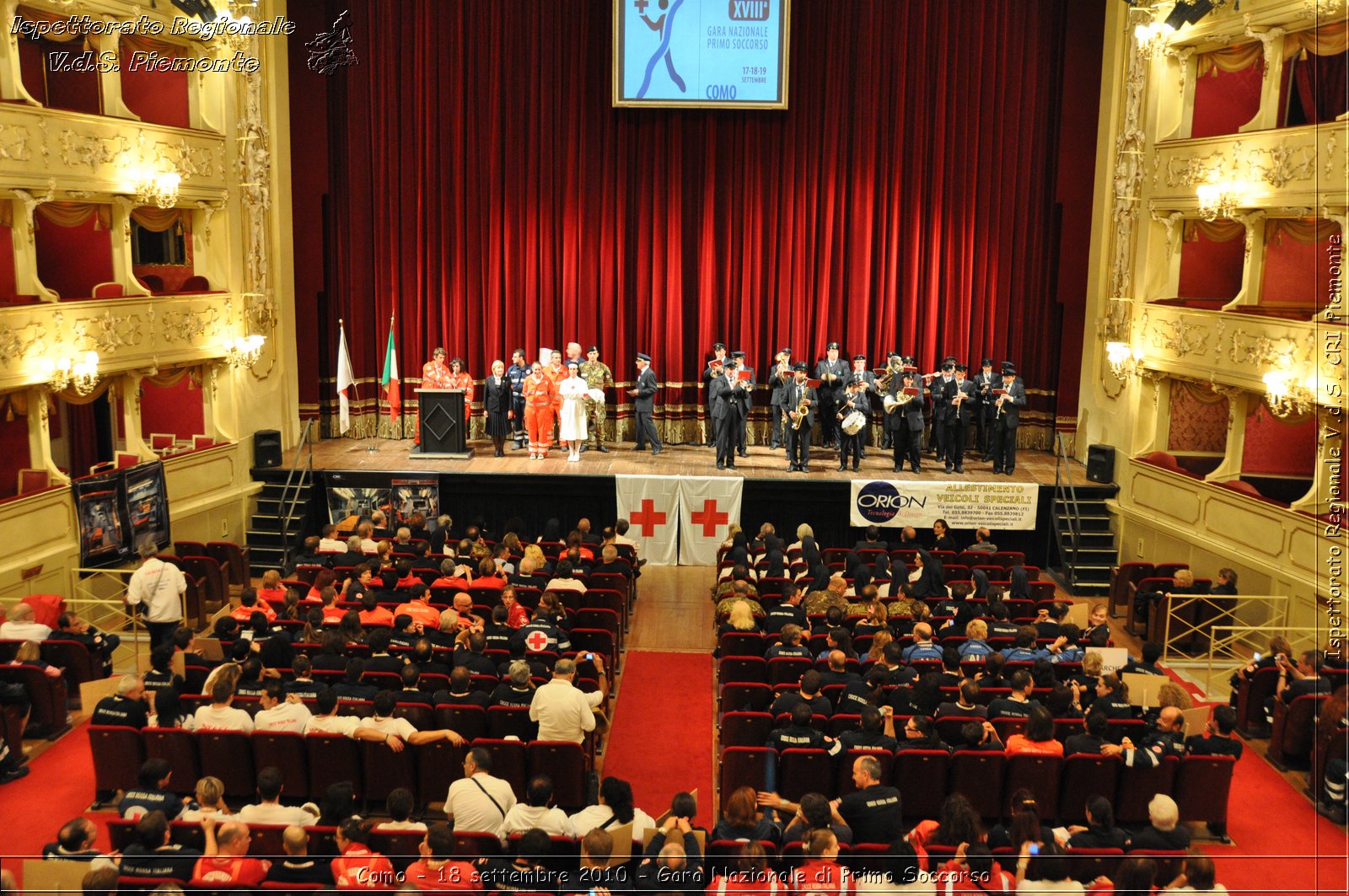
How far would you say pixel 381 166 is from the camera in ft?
68.2

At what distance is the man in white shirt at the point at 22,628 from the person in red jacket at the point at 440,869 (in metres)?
6.68

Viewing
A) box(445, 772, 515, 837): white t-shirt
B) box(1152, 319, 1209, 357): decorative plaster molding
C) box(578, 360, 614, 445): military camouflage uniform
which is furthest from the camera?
box(578, 360, 614, 445): military camouflage uniform

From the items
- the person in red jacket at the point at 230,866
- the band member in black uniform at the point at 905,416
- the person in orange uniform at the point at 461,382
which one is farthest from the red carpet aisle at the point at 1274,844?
the person in orange uniform at the point at 461,382

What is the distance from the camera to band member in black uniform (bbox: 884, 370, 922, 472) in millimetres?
18156

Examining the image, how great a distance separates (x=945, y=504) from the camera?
57.2ft

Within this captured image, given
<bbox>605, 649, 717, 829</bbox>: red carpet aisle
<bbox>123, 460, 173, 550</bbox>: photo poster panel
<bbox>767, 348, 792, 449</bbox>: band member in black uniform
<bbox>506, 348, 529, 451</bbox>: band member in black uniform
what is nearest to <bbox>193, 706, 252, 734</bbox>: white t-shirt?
<bbox>605, 649, 717, 829</bbox>: red carpet aisle

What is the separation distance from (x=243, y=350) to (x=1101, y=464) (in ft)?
43.7

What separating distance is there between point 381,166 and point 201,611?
9.25 meters

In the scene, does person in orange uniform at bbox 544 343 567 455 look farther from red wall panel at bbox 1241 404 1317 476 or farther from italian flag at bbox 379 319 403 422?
red wall panel at bbox 1241 404 1317 476

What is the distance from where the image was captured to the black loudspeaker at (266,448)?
18406 mm

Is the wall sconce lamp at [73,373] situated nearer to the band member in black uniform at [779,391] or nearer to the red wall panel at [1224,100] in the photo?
the band member in black uniform at [779,391]

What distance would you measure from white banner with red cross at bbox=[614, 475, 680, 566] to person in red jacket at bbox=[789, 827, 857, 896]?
35.9 ft

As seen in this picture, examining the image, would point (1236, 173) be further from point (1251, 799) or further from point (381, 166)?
point (381, 166)

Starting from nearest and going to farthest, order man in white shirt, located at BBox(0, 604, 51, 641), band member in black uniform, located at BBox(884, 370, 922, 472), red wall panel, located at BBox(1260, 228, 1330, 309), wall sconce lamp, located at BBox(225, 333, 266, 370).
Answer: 1. man in white shirt, located at BBox(0, 604, 51, 641)
2. red wall panel, located at BBox(1260, 228, 1330, 309)
3. wall sconce lamp, located at BBox(225, 333, 266, 370)
4. band member in black uniform, located at BBox(884, 370, 922, 472)
